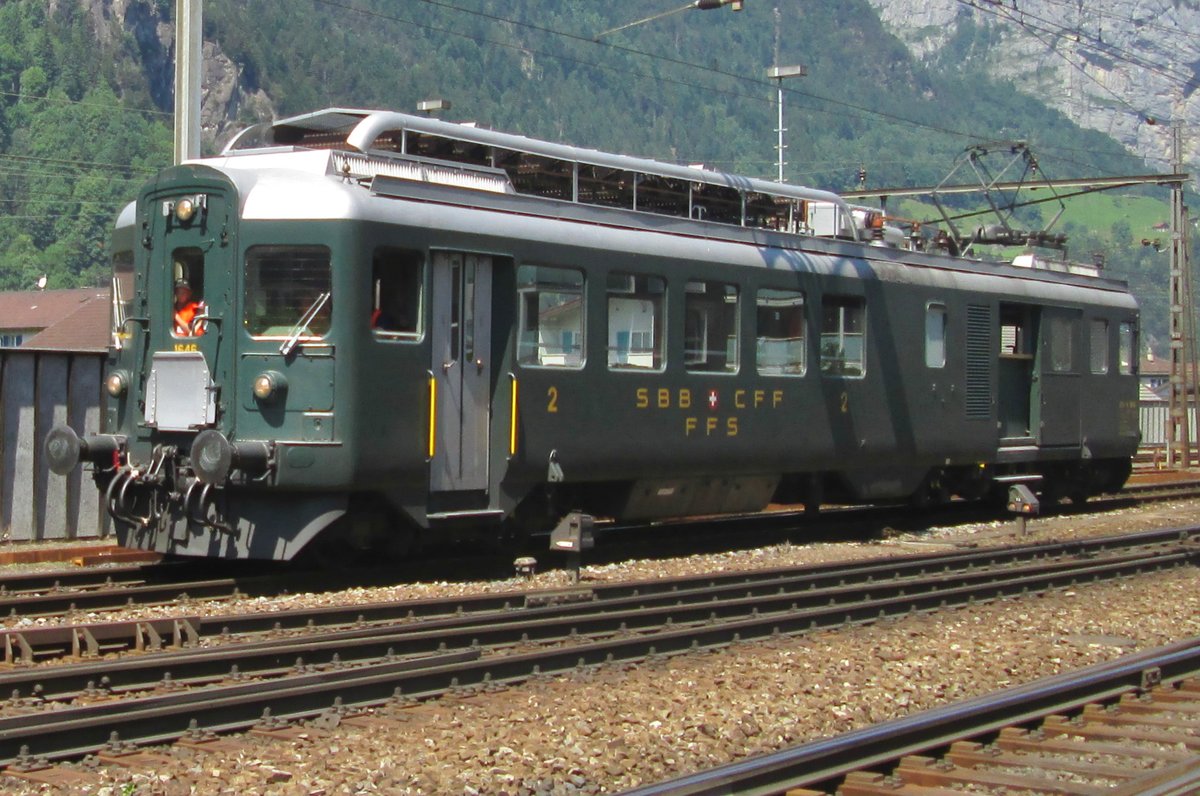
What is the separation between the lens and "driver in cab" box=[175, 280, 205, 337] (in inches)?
486

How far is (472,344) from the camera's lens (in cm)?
1277

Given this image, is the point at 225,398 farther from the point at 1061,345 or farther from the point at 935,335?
the point at 1061,345

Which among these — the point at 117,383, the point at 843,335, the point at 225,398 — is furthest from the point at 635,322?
the point at 117,383

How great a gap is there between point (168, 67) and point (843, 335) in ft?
400

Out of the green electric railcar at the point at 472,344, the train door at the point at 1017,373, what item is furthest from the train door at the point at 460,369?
the train door at the point at 1017,373

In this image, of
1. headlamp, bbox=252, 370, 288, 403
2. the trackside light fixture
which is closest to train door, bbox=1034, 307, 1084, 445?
headlamp, bbox=252, 370, 288, 403

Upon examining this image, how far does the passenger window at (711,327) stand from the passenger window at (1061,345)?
673 centimetres

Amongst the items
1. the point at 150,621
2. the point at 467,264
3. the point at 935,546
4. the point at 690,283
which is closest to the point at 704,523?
the point at 935,546

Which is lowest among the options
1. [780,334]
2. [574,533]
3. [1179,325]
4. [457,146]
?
[574,533]

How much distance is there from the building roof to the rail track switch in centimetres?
5281

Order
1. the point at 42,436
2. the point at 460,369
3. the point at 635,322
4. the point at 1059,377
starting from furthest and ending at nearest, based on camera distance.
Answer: the point at 1059,377 < the point at 42,436 < the point at 635,322 < the point at 460,369

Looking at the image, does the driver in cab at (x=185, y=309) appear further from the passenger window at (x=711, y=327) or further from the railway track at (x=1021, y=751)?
the railway track at (x=1021, y=751)

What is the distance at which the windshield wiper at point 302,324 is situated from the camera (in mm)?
11836

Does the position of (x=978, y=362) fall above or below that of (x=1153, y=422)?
above
